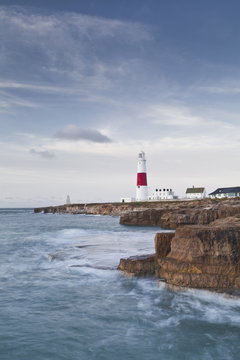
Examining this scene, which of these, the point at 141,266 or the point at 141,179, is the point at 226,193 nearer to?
the point at 141,179

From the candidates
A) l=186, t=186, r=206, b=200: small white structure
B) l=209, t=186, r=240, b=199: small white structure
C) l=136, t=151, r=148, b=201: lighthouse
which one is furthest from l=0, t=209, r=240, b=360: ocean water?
l=186, t=186, r=206, b=200: small white structure

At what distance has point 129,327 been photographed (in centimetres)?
970

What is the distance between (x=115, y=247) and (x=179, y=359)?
48.3 ft

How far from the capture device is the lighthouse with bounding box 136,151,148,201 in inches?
3132

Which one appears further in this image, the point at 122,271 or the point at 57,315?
the point at 122,271

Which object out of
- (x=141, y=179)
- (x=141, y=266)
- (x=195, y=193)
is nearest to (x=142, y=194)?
(x=141, y=179)

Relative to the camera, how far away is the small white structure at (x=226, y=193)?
83.6m

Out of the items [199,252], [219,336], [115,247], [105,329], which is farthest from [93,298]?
[115,247]

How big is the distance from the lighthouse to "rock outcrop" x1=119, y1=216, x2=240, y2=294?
219 feet

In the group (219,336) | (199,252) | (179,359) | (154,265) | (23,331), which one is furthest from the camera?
(154,265)

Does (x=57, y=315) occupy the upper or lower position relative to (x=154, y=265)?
lower

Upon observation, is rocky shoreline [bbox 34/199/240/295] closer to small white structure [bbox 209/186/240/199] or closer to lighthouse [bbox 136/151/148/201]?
lighthouse [bbox 136/151/148/201]

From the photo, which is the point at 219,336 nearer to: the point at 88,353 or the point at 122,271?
the point at 88,353

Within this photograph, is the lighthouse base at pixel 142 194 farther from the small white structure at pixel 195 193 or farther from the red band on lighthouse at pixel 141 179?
the small white structure at pixel 195 193
